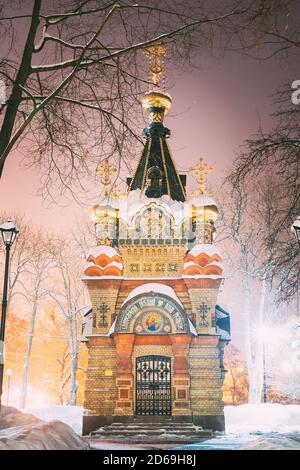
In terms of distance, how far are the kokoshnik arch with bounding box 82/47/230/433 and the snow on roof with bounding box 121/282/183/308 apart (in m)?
0.04

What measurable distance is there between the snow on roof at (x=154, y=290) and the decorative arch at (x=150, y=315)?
76 millimetres

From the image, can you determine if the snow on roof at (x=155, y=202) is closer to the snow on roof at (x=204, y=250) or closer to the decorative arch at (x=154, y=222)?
the decorative arch at (x=154, y=222)

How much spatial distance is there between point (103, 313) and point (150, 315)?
5.16ft

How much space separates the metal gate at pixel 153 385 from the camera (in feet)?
57.3

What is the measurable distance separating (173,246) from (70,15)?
486 inches

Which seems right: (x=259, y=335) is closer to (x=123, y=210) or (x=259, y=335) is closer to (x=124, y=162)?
(x=123, y=210)

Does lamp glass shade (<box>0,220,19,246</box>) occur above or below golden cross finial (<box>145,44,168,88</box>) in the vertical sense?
below

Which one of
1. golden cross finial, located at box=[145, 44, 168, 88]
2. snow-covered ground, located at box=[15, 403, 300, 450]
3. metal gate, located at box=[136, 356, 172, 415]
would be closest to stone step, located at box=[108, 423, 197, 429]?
metal gate, located at box=[136, 356, 172, 415]

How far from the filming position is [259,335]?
76.2ft

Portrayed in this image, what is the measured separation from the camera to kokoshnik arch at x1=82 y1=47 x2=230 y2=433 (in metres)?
17.5

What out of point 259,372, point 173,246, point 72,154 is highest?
point 173,246

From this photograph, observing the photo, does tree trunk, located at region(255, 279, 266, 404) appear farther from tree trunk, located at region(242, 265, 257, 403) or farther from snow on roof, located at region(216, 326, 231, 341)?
snow on roof, located at region(216, 326, 231, 341)

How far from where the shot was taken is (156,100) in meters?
21.8
